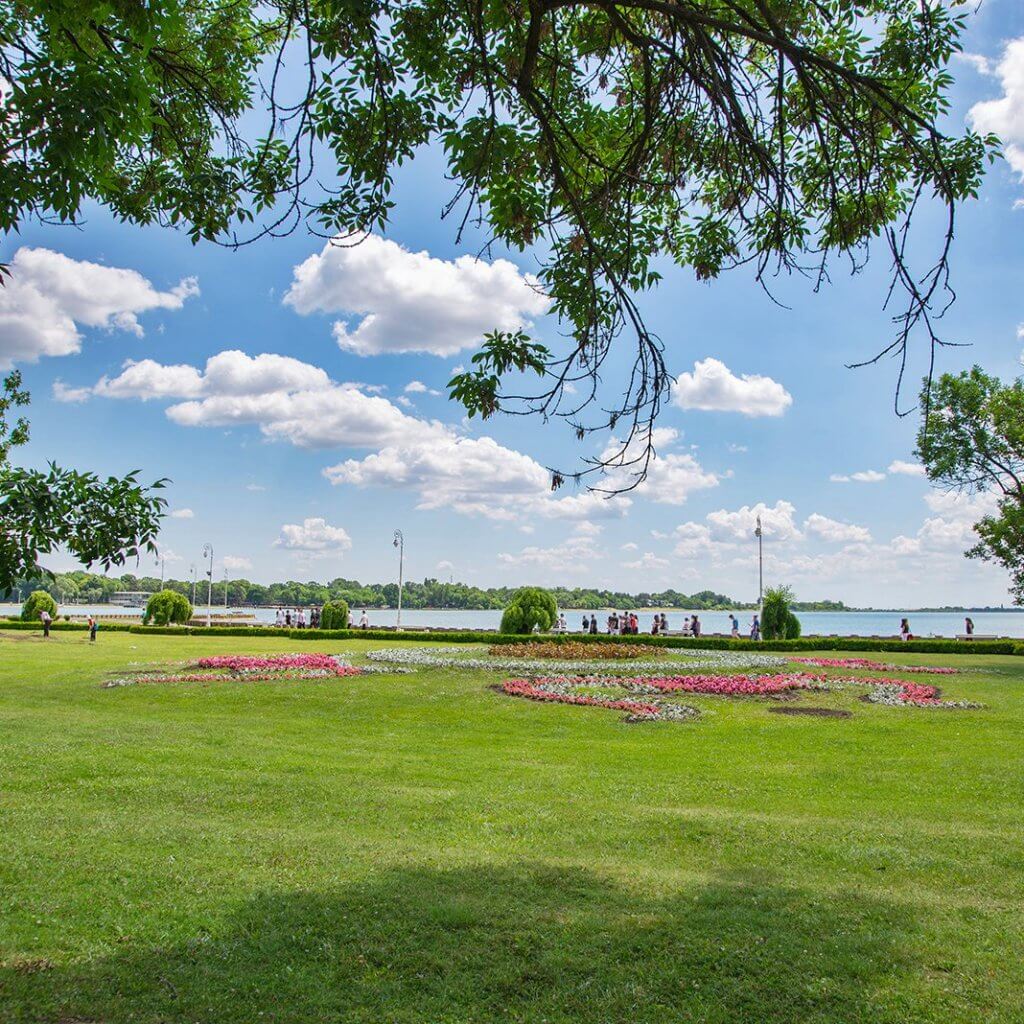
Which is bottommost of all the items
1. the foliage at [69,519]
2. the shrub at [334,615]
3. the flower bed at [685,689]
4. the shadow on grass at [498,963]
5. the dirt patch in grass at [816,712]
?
the dirt patch in grass at [816,712]

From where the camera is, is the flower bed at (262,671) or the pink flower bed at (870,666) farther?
the pink flower bed at (870,666)

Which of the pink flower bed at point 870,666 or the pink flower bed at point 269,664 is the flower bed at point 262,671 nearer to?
the pink flower bed at point 269,664

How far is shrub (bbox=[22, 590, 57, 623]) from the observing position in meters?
42.9

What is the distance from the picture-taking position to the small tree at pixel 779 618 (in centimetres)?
3622

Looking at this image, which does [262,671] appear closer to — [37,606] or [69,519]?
[69,519]

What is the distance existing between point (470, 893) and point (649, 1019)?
78.5 inches

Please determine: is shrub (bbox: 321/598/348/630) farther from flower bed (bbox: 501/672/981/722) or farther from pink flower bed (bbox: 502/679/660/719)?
pink flower bed (bbox: 502/679/660/719)

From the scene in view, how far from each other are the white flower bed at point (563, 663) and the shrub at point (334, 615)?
18.0m

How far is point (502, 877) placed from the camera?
6281 millimetres

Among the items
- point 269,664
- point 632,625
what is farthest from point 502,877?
point 632,625

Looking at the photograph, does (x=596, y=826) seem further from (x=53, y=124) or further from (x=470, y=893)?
(x=53, y=124)

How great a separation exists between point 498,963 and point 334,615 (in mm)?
41025

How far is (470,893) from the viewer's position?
230 inches

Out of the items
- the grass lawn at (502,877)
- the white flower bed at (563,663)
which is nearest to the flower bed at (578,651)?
the white flower bed at (563,663)
